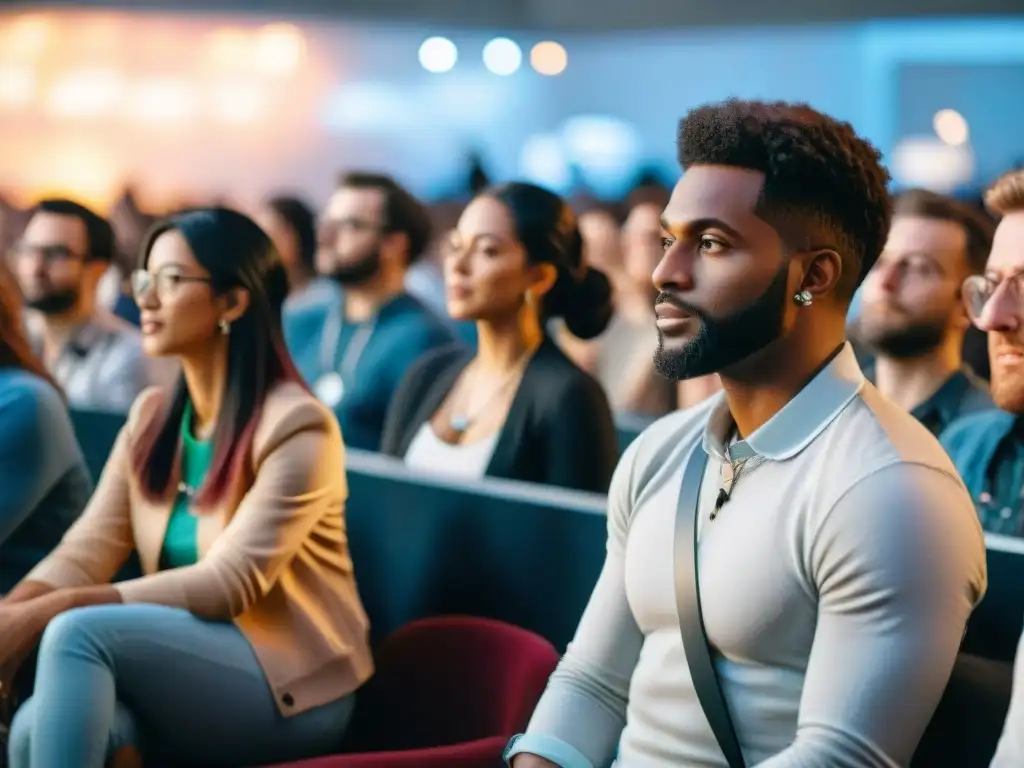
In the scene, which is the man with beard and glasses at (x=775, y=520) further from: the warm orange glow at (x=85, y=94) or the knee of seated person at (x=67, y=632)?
the warm orange glow at (x=85, y=94)

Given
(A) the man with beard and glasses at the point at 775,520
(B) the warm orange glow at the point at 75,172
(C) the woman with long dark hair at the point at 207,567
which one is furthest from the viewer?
(B) the warm orange glow at the point at 75,172

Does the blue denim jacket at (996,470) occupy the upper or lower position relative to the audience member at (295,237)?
lower

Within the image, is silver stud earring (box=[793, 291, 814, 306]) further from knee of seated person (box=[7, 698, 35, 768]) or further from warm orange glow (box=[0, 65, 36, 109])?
warm orange glow (box=[0, 65, 36, 109])

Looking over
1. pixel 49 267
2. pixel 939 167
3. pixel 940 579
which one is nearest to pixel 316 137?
→ pixel 939 167

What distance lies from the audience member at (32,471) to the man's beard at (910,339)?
6.16 ft

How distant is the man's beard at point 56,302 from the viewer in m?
5.35

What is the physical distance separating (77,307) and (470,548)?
8.50 feet

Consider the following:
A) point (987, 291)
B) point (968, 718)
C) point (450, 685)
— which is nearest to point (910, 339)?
point (987, 291)

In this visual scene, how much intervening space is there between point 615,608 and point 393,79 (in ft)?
40.6

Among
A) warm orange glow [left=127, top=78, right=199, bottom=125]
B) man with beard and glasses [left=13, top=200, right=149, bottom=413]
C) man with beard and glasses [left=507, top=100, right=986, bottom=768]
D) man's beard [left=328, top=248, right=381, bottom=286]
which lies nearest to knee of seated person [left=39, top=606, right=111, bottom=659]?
man with beard and glasses [left=507, top=100, right=986, bottom=768]

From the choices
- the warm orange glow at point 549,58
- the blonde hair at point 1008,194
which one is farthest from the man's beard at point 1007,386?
the warm orange glow at point 549,58

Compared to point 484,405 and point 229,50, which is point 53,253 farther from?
point 229,50

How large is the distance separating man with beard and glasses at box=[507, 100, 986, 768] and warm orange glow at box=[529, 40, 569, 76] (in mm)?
12022

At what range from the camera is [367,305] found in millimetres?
5891
